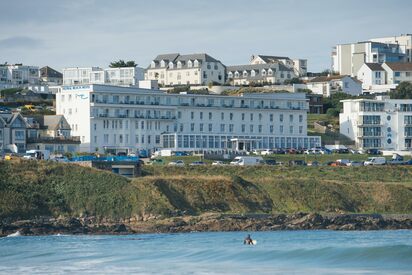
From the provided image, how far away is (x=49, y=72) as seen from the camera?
178250 mm

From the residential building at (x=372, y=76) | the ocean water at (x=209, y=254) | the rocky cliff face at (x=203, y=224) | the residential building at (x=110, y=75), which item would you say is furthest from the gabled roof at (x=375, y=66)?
the ocean water at (x=209, y=254)

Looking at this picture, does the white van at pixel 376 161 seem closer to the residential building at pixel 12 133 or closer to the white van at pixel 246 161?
the white van at pixel 246 161

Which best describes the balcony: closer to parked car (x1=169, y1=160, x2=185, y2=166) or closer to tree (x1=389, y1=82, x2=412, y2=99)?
parked car (x1=169, y1=160, x2=185, y2=166)

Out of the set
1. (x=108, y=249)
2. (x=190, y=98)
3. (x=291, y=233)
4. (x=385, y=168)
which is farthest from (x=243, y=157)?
(x=108, y=249)

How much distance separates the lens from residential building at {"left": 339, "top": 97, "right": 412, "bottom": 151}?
120750mm

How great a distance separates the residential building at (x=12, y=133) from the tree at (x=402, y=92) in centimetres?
5069

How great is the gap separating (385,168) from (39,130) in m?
32.6

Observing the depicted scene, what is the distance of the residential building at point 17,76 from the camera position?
162m

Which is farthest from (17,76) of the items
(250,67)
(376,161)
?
(376,161)

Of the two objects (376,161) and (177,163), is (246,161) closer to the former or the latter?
(177,163)

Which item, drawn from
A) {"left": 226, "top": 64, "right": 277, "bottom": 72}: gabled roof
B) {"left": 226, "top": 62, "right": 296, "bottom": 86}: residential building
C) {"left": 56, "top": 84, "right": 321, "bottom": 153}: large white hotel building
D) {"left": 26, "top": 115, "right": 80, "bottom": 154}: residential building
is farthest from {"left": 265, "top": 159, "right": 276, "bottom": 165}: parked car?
{"left": 226, "top": 64, "right": 277, "bottom": 72}: gabled roof

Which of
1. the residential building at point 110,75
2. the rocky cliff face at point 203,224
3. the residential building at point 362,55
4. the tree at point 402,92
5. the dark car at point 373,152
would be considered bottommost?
the rocky cliff face at point 203,224

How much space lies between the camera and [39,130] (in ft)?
359

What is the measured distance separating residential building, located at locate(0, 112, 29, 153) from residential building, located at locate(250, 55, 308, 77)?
67997 mm
